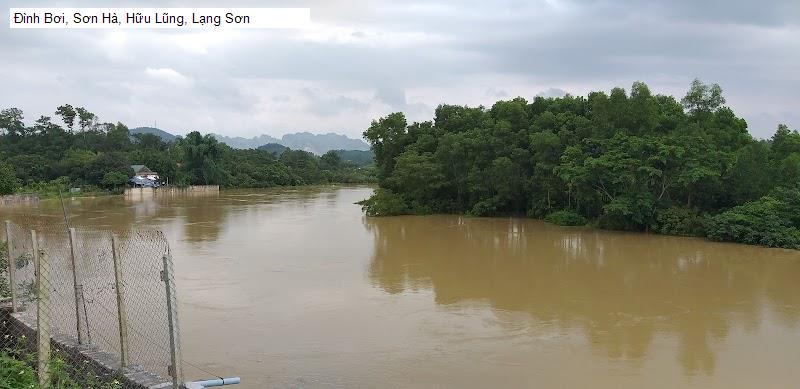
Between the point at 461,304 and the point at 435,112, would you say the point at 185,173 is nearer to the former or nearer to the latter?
the point at 435,112

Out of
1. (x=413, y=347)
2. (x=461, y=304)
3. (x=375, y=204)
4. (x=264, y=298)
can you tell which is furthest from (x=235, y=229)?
(x=413, y=347)

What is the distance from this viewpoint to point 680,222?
1762 centimetres

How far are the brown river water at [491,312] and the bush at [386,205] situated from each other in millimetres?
7598

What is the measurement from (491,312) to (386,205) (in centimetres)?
1679

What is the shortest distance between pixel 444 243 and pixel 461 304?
7.38m

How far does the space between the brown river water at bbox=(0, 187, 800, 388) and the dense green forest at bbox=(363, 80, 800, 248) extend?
1309mm

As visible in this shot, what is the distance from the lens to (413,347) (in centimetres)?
754

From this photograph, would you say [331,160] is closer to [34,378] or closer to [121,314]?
[121,314]

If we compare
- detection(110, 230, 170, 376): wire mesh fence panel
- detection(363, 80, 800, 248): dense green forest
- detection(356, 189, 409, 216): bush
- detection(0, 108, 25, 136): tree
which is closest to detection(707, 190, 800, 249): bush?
detection(363, 80, 800, 248): dense green forest

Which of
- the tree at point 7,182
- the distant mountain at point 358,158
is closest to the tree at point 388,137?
the tree at point 7,182

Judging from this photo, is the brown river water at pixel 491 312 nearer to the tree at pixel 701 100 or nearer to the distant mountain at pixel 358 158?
the tree at pixel 701 100

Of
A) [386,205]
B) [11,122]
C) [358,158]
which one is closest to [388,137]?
[386,205]

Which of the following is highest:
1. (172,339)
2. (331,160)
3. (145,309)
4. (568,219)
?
(331,160)

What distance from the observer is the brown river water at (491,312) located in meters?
6.72
